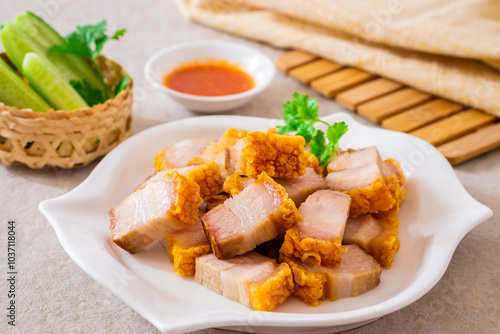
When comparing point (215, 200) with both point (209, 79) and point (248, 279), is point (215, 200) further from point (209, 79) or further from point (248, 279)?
point (209, 79)

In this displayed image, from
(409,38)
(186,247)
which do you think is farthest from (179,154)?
(409,38)

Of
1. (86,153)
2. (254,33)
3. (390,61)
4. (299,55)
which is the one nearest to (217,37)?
(254,33)

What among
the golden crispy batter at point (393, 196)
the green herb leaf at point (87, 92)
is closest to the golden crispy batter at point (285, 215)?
the golden crispy batter at point (393, 196)

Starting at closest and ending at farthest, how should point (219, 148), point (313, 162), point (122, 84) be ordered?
1. point (313, 162)
2. point (219, 148)
3. point (122, 84)

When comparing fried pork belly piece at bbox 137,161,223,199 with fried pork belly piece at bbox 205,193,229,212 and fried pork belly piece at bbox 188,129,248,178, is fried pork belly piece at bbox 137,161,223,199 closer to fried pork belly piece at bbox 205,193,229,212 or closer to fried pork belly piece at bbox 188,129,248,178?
fried pork belly piece at bbox 205,193,229,212

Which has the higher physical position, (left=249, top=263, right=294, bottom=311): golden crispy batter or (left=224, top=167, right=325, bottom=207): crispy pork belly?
(left=224, top=167, right=325, bottom=207): crispy pork belly

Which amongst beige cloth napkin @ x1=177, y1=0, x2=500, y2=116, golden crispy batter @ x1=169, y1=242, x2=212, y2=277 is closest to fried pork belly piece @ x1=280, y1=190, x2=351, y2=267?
golden crispy batter @ x1=169, y1=242, x2=212, y2=277
